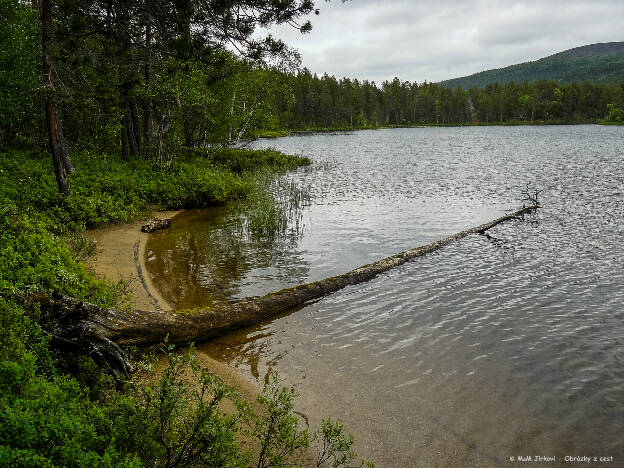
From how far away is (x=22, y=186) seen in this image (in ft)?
53.8

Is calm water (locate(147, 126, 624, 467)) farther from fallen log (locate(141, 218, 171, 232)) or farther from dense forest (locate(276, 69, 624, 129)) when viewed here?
dense forest (locate(276, 69, 624, 129))

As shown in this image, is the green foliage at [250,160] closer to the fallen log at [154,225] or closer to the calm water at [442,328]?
the calm water at [442,328]

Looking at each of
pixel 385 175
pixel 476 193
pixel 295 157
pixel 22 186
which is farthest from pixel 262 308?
pixel 295 157

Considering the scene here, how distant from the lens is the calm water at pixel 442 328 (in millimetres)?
6605

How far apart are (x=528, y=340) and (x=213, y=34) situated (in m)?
11.3

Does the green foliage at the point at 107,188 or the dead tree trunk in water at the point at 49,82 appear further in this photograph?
the green foliage at the point at 107,188

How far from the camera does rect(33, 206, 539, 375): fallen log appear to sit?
6367 mm

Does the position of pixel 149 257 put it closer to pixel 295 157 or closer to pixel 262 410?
pixel 262 410

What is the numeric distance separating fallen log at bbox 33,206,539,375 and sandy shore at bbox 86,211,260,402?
66 cm

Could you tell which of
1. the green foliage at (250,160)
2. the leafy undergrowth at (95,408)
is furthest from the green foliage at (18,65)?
the leafy undergrowth at (95,408)

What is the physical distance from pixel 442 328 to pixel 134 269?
9.49 meters

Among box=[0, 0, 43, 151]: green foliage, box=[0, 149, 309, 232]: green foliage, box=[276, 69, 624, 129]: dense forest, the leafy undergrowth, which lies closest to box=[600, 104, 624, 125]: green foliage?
box=[276, 69, 624, 129]: dense forest

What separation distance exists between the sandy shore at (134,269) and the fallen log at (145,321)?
66 cm

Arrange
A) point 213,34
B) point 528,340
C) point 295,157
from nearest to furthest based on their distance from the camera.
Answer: point 528,340
point 213,34
point 295,157
